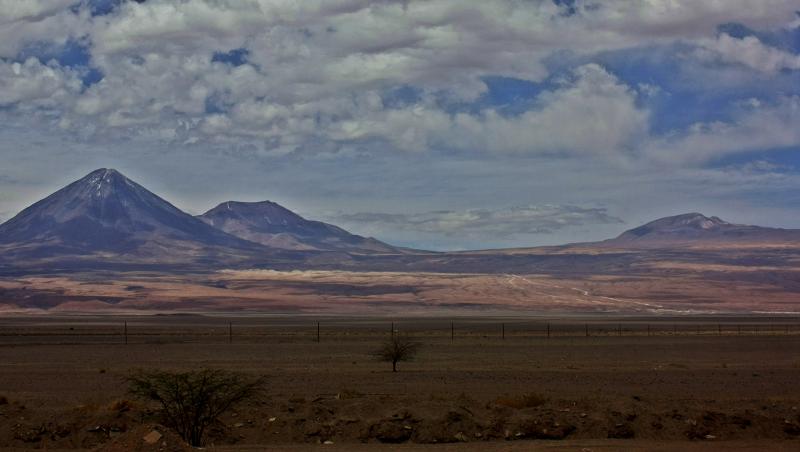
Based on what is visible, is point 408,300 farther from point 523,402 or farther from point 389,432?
point 389,432

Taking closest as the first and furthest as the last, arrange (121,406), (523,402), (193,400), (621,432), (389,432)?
(193,400), (621,432), (389,432), (121,406), (523,402)

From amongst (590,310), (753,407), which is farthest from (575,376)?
(590,310)

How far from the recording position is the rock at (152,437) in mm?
15875

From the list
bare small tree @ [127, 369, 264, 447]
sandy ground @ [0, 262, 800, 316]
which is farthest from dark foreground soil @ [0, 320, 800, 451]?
sandy ground @ [0, 262, 800, 316]

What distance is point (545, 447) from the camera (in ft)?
62.3

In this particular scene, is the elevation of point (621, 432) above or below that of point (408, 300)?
Answer: above

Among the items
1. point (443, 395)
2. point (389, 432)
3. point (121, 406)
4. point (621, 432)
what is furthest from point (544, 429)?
point (121, 406)

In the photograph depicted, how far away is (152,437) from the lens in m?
16.0

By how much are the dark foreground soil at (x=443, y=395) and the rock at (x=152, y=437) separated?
0.29 ft

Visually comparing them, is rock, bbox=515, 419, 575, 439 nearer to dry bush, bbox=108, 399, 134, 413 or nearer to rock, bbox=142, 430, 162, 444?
rock, bbox=142, 430, 162, 444

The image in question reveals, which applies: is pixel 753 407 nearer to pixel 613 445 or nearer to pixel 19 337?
pixel 613 445

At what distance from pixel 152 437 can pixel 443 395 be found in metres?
13.6

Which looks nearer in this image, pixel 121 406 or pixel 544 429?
pixel 544 429

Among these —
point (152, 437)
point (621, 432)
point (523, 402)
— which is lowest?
point (621, 432)
